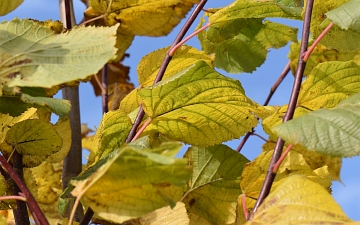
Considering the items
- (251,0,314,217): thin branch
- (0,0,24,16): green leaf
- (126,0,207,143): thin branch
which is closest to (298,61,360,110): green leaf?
(251,0,314,217): thin branch

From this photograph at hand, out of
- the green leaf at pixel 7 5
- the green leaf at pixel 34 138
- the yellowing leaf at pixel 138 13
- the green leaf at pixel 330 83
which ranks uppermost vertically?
the yellowing leaf at pixel 138 13

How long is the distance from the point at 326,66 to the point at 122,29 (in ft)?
1.35

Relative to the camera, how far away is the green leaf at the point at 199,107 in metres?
0.55

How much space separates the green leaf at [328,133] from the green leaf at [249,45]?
1.41 feet

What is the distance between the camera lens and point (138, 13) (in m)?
0.88

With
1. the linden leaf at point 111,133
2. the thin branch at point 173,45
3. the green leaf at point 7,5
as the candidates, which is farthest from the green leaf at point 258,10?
the green leaf at point 7,5

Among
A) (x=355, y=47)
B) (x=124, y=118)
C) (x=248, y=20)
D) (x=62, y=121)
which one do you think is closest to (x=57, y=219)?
(x=62, y=121)

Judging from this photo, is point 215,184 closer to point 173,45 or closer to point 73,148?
point 173,45

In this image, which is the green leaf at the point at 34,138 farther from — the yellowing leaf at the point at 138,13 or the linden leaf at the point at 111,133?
the yellowing leaf at the point at 138,13

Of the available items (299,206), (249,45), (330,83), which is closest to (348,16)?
(330,83)

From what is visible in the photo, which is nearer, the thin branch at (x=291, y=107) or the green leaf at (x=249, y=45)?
the thin branch at (x=291, y=107)

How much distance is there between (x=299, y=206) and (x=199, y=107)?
0.20m

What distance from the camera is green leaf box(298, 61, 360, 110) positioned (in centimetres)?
62

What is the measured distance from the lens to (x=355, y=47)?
0.68 metres
